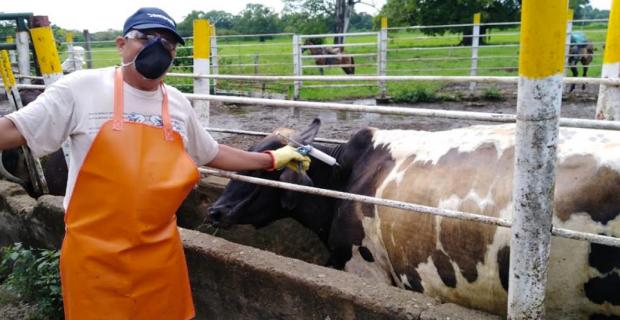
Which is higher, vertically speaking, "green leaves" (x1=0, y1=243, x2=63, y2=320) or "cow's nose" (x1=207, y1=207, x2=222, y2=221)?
"cow's nose" (x1=207, y1=207, x2=222, y2=221)

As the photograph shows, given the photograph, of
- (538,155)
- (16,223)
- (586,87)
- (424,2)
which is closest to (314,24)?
(424,2)

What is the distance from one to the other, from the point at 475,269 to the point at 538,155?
3.23 feet

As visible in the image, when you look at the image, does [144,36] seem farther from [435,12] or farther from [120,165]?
[435,12]

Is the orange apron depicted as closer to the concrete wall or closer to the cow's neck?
the concrete wall

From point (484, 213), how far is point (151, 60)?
5.44 feet

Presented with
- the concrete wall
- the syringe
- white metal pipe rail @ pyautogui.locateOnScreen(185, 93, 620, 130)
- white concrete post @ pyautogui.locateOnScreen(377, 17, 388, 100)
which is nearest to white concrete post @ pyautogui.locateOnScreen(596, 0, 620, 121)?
white metal pipe rail @ pyautogui.locateOnScreen(185, 93, 620, 130)

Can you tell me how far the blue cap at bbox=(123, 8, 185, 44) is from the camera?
2.21 m

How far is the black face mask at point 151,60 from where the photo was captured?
2.19 metres

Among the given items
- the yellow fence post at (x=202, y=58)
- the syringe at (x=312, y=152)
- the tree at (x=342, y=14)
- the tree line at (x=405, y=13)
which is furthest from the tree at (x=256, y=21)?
the syringe at (x=312, y=152)

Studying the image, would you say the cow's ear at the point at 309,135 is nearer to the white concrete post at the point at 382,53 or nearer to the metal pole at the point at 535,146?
the metal pole at the point at 535,146

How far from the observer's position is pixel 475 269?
262 cm

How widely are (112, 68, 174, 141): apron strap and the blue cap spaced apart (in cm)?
20

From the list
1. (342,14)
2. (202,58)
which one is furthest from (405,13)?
(202,58)

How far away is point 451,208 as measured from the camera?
2.70 meters
